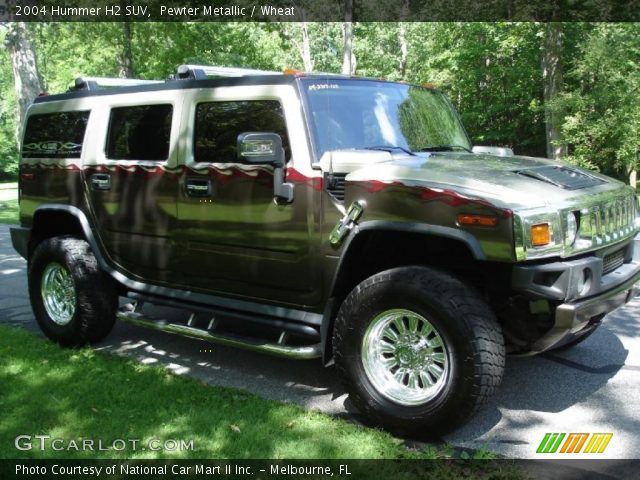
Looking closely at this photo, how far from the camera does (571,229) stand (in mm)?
3418

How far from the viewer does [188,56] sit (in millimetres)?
21969

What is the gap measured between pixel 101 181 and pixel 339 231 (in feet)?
7.71

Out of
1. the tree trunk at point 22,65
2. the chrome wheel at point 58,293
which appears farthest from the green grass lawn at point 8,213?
the chrome wheel at point 58,293

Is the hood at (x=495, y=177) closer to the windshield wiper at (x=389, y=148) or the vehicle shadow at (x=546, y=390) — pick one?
the windshield wiper at (x=389, y=148)

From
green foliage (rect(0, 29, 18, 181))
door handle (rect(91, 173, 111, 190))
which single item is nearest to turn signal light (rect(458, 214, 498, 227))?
door handle (rect(91, 173, 111, 190))

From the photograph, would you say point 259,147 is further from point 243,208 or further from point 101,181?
point 101,181

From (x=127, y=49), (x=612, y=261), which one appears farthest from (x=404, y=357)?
(x=127, y=49)

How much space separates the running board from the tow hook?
70cm

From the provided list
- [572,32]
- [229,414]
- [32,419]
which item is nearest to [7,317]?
[32,419]

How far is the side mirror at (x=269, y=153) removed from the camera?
3.82 metres

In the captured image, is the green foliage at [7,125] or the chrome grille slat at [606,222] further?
the green foliage at [7,125]

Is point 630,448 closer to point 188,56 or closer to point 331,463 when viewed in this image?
point 331,463

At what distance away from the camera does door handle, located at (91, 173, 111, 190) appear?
5059 millimetres

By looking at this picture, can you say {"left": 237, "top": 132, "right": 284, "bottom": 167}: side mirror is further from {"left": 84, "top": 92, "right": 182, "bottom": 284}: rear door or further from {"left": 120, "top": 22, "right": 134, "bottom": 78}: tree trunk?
{"left": 120, "top": 22, "right": 134, "bottom": 78}: tree trunk
